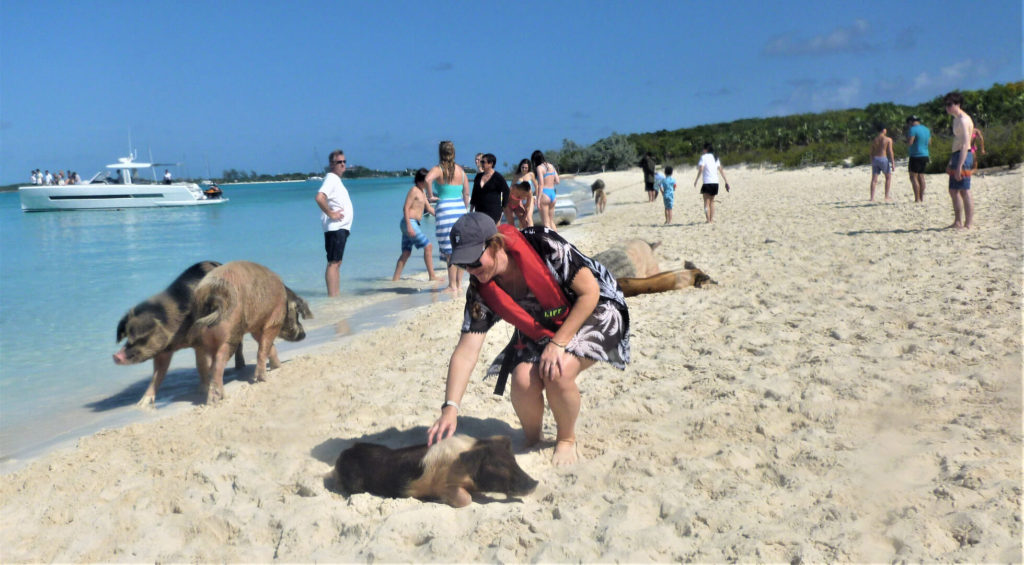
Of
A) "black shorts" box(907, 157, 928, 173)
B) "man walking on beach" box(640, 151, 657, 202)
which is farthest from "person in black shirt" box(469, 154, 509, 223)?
"man walking on beach" box(640, 151, 657, 202)

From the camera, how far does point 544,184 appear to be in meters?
13.7

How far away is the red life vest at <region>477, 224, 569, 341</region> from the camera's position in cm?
316

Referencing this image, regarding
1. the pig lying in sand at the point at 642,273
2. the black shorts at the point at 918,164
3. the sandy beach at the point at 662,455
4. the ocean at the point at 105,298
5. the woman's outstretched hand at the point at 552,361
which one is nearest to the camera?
the sandy beach at the point at 662,455

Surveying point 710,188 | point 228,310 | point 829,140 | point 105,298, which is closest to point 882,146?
point 710,188

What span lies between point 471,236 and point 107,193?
145ft

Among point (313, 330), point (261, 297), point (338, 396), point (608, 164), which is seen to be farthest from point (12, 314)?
point (608, 164)

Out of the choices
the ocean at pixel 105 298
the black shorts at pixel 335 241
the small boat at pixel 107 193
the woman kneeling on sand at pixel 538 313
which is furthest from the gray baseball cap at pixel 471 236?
the small boat at pixel 107 193

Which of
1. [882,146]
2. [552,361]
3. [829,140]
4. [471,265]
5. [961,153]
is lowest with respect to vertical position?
[552,361]

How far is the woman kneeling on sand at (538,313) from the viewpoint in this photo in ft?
10.3

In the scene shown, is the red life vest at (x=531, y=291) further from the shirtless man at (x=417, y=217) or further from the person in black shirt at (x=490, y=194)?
the shirtless man at (x=417, y=217)

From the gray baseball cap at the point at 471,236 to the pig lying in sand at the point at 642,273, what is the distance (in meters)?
4.67

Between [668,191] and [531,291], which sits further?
[668,191]

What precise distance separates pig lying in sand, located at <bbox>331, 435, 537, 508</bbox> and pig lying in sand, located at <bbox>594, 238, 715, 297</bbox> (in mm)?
4422

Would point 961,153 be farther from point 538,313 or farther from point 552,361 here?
point 552,361
